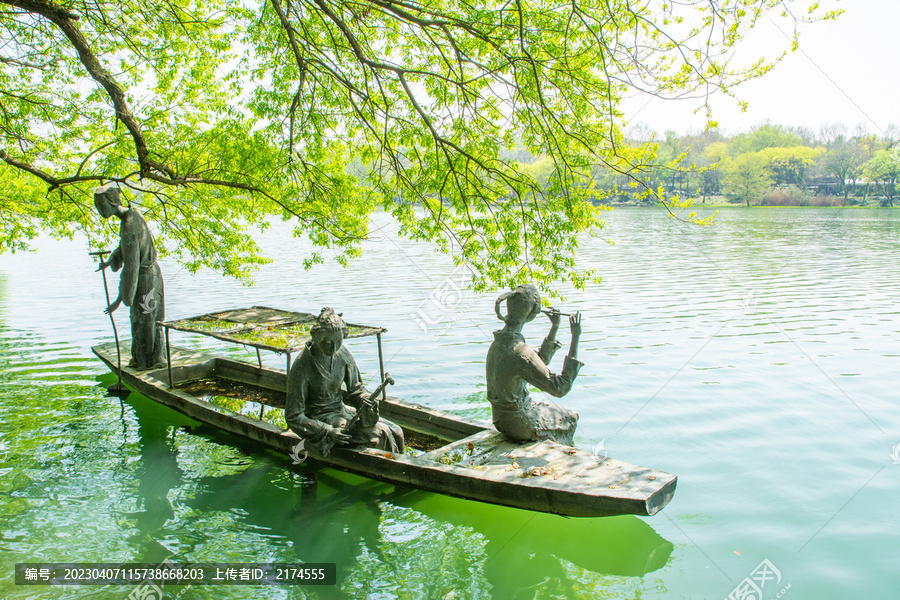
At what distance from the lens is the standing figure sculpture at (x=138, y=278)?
939 centimetres

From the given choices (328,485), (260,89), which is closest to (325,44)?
(260,89)

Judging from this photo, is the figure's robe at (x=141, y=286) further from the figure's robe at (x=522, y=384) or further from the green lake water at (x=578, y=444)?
the figure's robe at (x=522, y=384)

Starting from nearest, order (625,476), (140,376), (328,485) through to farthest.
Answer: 1. (625,476)
2. (328,485)
3. (140,376)

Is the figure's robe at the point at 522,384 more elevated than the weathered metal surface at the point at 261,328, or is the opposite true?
the weathered metal surface at the point at 261,328

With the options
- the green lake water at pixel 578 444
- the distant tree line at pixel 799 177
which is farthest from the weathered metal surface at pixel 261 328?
the distant tree line at pixel 799 177

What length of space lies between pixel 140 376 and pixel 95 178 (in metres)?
4.52

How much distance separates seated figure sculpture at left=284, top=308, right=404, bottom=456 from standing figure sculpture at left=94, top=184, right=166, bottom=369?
14.7 ft

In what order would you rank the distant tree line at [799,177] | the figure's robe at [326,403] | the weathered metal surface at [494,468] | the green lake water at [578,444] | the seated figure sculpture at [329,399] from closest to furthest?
1. the weathered metal surface at [494,468]
2. the green lake water at [578,444]
3. the seated figure sculpture at [329,399]
4. the figure's robe at [326,403]
5. the distant tree line at [799,177]

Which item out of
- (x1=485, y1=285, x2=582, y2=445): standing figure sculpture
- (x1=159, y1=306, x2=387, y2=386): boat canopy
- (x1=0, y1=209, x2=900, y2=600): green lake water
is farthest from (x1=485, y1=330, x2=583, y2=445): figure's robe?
(x1=159, y1=306, x2=387, y2=386): boat canopy

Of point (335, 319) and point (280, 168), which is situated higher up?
point (280, 168)

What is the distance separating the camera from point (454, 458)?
627 cm

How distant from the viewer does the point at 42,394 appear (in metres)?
10.7

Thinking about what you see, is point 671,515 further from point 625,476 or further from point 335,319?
point 335,319

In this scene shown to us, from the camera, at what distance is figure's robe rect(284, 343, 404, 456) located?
6.46 m
